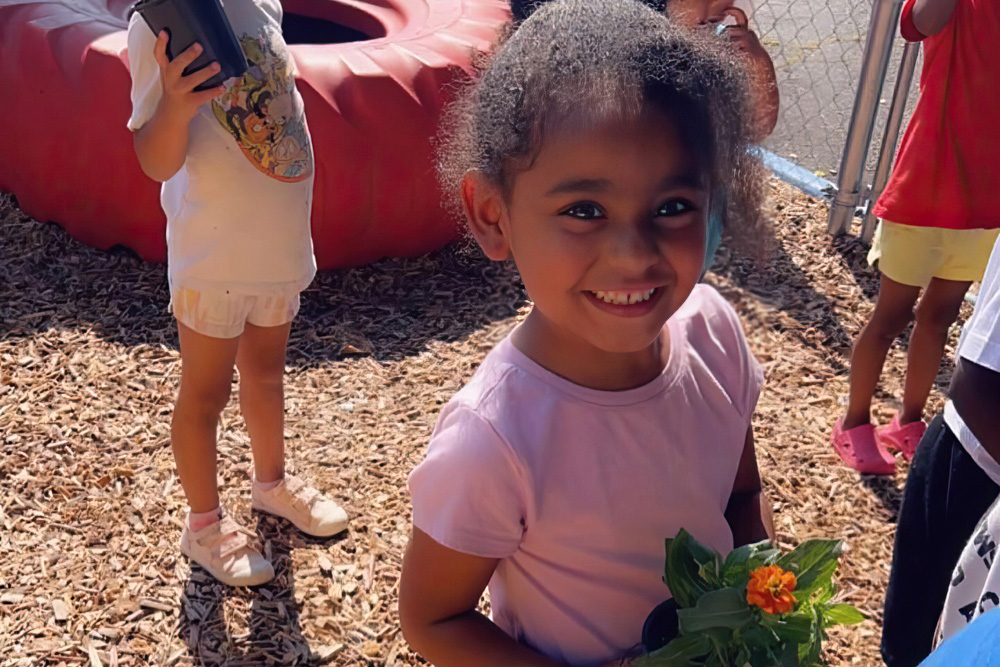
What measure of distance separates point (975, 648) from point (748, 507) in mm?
861

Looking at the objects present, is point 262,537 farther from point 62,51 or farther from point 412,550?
point 62,51

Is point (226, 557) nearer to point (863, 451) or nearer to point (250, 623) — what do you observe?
point (250, 623)

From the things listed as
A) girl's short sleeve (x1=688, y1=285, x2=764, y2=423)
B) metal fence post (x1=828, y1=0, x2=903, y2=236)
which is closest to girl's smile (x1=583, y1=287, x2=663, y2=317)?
girl's short sleeve (x1=688, y1=285, x2=764, y2=423)

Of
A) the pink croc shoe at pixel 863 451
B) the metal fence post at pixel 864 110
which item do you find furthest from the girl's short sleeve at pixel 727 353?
the metal fence post at pixel 864 110

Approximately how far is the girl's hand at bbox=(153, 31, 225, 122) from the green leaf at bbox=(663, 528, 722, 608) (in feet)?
4.40

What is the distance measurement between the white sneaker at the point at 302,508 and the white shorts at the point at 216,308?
0.63 metres

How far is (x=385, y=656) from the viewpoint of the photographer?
2.59 meters

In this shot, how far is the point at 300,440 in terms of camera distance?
130 inches

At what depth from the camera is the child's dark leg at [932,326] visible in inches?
120

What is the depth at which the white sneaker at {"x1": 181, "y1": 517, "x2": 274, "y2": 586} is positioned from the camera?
2.69 metres

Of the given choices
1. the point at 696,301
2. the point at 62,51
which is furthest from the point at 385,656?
the point at 62,51

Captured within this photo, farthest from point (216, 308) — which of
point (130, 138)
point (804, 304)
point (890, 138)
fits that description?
point (890, 138)

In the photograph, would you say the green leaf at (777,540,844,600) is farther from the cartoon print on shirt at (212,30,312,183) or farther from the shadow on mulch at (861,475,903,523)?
the shadow on mulch at (861,475,903,523)

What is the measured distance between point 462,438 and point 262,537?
5.82ft
